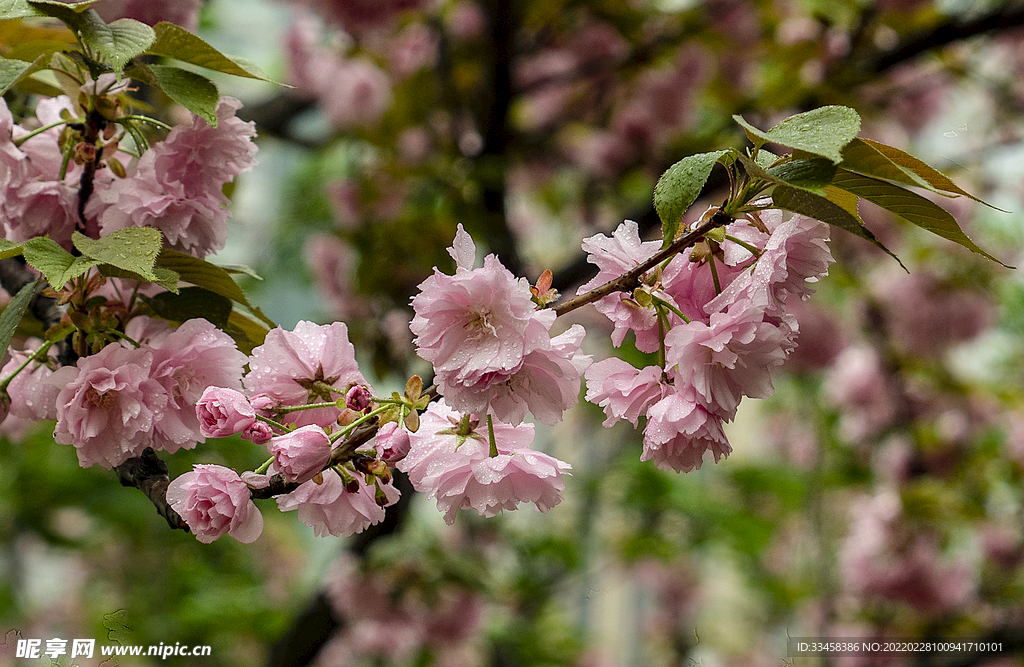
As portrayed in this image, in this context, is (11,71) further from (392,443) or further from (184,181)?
(392,443)

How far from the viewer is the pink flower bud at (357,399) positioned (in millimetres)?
306

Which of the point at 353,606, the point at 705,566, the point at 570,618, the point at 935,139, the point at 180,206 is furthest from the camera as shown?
the point at 570,618

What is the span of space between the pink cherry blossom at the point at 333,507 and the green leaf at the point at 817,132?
0.65 ft

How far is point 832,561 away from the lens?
5.81ft

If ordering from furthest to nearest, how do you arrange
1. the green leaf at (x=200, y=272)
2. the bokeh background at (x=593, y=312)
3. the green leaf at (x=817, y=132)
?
the bokeh background at (x=593, y=312) < the green leaf at (x=200, y=272) < the green leaf at (x=817, y=132)

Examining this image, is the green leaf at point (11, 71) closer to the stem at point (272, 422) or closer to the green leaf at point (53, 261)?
the green leaf at point (53, 261)

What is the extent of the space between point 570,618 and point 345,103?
2.29 m

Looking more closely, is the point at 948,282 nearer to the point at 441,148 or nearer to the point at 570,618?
the point at 441,148

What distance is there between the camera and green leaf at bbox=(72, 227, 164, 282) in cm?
31

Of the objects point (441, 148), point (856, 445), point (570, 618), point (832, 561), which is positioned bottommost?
point (570, 618)

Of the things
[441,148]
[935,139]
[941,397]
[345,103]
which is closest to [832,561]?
[941,397]

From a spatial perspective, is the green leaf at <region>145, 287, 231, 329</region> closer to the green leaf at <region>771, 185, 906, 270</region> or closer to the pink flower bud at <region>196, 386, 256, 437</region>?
the pink flower bud at <region>196, 386, 256, 437</region>

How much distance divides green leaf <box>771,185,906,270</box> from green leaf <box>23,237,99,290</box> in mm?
277

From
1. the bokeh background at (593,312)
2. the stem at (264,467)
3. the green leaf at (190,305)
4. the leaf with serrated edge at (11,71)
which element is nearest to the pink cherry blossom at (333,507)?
the stem at (264,467)
